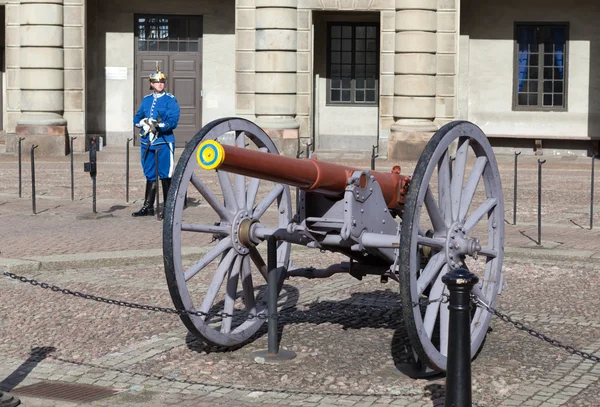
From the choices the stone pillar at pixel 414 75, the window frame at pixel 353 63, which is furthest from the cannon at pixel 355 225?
the window frame at pixel 353 63

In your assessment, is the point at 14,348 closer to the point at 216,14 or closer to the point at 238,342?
the point at 238,342

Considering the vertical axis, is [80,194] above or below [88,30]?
below

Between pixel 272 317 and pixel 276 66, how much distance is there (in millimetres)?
16846

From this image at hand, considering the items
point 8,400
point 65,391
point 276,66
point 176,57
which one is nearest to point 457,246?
point 65,391

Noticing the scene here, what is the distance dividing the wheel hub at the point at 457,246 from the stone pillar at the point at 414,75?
16488 millimetres

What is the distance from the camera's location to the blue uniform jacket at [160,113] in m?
14.7

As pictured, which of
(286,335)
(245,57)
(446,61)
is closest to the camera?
(286,335)

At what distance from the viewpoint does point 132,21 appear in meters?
26.1

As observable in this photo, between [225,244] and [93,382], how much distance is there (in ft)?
4.13

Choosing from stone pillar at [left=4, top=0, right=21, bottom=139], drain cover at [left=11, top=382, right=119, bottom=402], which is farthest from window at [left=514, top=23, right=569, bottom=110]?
drain cover at [left=11, top=382, right=119, bottom=402]

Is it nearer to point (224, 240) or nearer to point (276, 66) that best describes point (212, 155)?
point (224, 240)

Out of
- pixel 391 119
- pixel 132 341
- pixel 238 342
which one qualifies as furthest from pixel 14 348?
pixel 391 119

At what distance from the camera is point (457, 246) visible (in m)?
7.36

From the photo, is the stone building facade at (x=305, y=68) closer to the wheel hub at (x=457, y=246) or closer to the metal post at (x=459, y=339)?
the wheel hub at (x=457, y=246)
